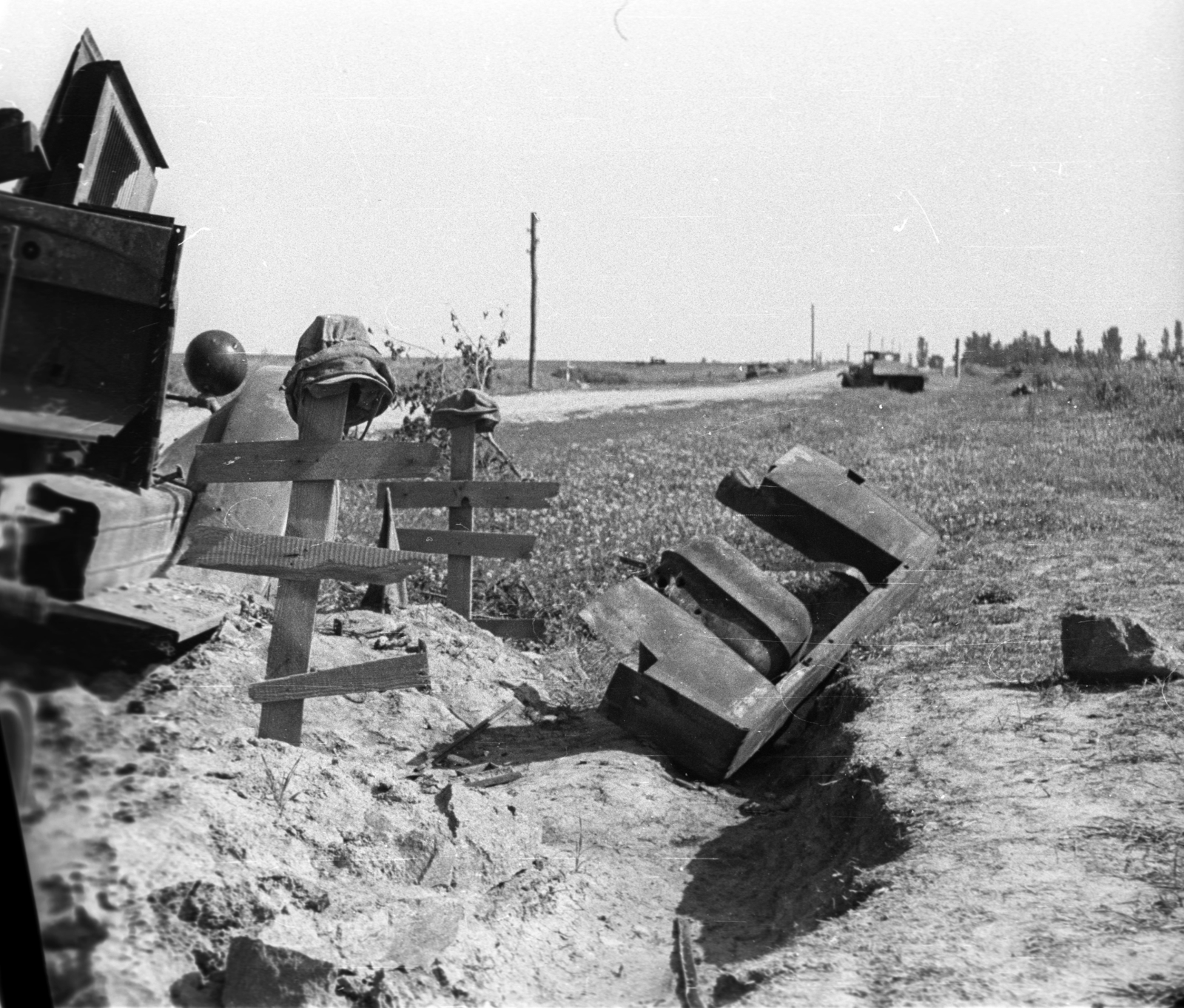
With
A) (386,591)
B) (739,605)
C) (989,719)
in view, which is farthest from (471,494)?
(989,719)

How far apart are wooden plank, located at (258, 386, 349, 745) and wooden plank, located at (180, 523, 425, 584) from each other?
16 cm

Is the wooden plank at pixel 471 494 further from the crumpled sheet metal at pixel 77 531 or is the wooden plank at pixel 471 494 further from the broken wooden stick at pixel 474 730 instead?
the crumpled sheet metal at pixel 77 531

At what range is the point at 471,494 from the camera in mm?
7949

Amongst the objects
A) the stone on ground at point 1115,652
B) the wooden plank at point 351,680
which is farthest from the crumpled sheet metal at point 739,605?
the wooden plank at point 351,680

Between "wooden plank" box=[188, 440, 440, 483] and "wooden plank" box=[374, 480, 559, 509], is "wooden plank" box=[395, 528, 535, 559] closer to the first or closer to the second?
"wooden plank" box=[374, 480, 559, 509]

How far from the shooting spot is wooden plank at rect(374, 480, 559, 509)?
7809 millimetres

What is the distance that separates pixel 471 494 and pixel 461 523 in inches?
11.0

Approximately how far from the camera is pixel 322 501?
14.6 feet

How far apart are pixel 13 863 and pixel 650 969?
2319mm

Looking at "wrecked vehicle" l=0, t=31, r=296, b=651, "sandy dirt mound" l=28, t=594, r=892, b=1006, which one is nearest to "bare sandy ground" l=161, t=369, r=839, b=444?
"sandy dirt mound" l=28, t=594, r=892, b=1006

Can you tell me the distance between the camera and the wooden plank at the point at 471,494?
781 centimetres

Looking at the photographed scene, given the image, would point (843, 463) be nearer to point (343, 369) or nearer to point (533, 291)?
point (343, 369)

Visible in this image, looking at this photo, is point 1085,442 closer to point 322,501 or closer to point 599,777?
point 599,777

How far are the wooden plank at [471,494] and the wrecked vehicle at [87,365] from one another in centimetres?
622
